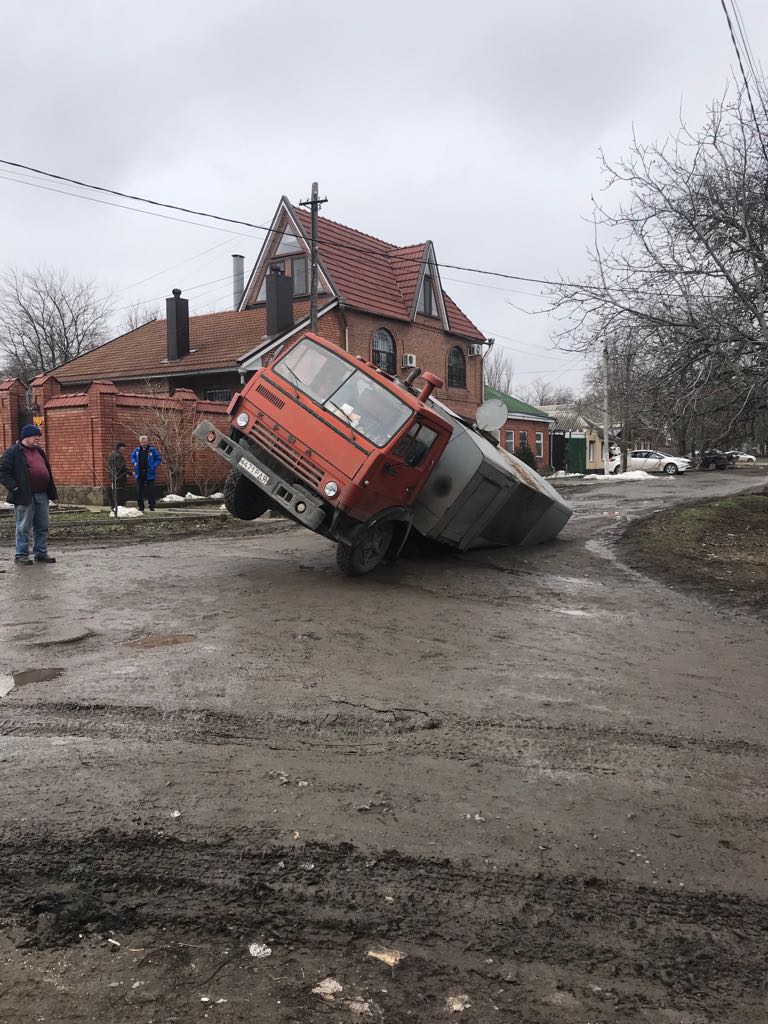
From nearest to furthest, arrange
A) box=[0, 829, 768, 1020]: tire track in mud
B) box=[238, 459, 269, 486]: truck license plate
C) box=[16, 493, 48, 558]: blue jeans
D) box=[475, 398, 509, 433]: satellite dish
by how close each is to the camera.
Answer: box=[0, 829, 768, 1020]: tire track in mud, box=[238, 459, 269, 486]: truck license plate, box=[16, 493, 48, 558]: blue jeans, box=[475, 398, 509, 433]: satellite dish

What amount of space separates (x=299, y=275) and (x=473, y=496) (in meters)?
21.8

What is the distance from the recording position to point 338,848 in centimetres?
330

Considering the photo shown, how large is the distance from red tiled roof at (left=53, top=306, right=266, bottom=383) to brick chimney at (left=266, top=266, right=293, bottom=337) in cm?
85

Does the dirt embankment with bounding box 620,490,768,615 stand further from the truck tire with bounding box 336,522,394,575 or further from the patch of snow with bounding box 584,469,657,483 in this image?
the patch of snow with bounding box 584,469,657,483

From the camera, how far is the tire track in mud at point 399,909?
105 inches

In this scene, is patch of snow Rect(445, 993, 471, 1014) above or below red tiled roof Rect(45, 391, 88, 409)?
below

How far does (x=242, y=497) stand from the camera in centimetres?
1106

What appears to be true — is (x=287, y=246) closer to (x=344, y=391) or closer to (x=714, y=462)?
(x=344, y=391)

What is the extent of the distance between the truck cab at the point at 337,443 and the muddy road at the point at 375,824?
2159 mm

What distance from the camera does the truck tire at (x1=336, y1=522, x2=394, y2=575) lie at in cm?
960

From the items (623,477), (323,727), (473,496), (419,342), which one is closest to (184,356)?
(419,342)

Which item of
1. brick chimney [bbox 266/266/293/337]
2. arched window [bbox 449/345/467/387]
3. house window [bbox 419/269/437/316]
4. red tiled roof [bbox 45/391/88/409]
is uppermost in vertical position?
house window [bbox 419/269/437/316]

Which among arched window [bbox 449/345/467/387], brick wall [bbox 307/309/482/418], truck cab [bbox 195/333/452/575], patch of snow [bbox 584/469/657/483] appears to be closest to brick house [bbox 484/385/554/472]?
patch of snow [bbox 584/469/657/483]

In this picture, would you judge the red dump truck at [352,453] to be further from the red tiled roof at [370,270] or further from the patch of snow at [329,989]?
the red tiled roof at [370,270]
